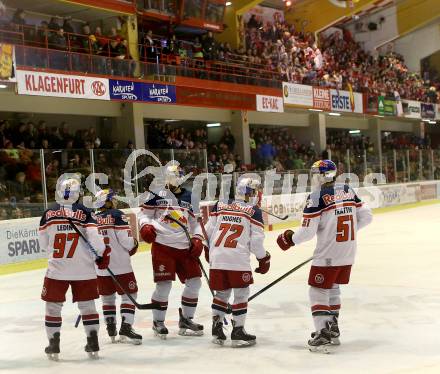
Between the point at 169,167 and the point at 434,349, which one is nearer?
the point at 434,349

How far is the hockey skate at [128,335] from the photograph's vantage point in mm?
6484

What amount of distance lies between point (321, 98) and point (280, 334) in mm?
21215

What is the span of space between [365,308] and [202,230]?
2.16 meters

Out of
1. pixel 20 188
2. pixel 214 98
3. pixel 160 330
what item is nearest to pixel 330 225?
pixel 160 330

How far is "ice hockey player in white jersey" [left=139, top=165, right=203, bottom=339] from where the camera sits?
672 centimetres

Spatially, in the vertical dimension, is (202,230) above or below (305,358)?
above

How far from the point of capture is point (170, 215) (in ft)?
22.3

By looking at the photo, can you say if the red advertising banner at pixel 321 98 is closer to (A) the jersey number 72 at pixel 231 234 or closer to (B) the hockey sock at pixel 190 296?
(B) the hockey sock at pixel 190 296

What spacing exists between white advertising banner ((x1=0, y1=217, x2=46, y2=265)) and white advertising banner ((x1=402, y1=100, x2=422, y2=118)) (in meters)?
24.3

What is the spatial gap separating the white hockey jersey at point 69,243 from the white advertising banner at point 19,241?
270 inches

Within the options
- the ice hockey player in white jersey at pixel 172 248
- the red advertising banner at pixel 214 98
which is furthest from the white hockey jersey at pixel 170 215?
the red advertising banner at pixel 214 98

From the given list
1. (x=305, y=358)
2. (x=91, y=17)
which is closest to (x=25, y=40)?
(x=91, y=17)

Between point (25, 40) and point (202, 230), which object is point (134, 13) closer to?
point (25, 40)

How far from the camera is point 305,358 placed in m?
5.69
